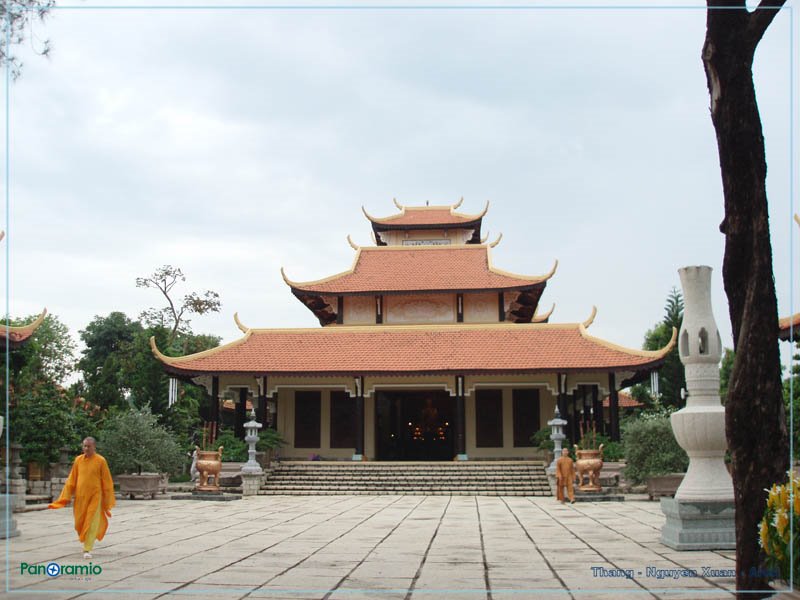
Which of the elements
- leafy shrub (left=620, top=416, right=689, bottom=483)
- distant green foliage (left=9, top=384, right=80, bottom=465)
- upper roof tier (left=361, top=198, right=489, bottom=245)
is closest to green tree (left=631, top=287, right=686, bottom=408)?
upper roof tier (left=361, top=198, right=489, bottom=245)

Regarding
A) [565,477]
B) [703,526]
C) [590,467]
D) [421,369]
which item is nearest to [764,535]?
[703,526]

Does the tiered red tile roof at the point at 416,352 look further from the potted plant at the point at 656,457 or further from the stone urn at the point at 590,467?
the stone urn at the point at 590,467

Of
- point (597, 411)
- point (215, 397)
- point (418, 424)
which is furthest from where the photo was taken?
point (418, 424)

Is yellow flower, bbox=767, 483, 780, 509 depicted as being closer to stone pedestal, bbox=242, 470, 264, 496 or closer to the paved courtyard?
the paved courtyard

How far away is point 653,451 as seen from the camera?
624 inches

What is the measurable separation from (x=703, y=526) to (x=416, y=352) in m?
14.8

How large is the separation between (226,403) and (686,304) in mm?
26004

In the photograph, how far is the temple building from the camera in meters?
21.4

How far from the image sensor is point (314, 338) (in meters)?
23.7

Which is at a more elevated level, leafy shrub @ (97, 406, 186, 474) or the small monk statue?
leafy shrub @ (97, 406, 186, 474)

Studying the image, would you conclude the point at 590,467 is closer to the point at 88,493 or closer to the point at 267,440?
the point at 267,440

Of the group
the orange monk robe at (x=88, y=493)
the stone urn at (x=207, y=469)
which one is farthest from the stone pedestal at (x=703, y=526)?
the stone urn at (x=207, y=469)

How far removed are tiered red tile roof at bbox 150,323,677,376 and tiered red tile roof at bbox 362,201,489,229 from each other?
6720 millimetres

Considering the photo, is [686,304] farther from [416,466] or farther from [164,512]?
[416,466]
